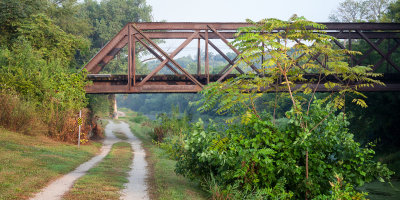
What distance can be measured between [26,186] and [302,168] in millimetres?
7148

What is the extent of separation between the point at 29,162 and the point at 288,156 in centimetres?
881

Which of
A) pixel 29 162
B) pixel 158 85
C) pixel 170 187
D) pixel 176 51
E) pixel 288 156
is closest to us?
pixel 288 156

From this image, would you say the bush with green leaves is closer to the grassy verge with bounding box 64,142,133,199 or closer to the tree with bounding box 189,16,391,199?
the tree with bounding box 189,16,391,199

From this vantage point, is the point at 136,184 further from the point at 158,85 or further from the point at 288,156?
the point at 158,85

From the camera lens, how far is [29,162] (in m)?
13.0

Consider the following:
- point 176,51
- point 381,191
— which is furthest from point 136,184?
point 381,191

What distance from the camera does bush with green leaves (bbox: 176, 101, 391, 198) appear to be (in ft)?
31.4

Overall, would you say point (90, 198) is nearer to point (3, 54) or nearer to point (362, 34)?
point (3, 54)

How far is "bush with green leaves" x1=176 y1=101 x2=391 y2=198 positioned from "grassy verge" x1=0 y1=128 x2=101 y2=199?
4352 millimetres

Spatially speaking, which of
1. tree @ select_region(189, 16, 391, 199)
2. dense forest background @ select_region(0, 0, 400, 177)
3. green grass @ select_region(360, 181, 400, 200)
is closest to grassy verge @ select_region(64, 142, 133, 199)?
tree @ select_region(189, 16, 391, 199)

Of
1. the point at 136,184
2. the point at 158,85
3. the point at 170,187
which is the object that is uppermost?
the point at 158,85

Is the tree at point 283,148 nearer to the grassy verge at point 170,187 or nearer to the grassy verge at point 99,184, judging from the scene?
the grassy verge at point 170,187

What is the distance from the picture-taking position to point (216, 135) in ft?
34.0

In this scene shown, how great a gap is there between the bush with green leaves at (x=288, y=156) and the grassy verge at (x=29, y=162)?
4.35 m
